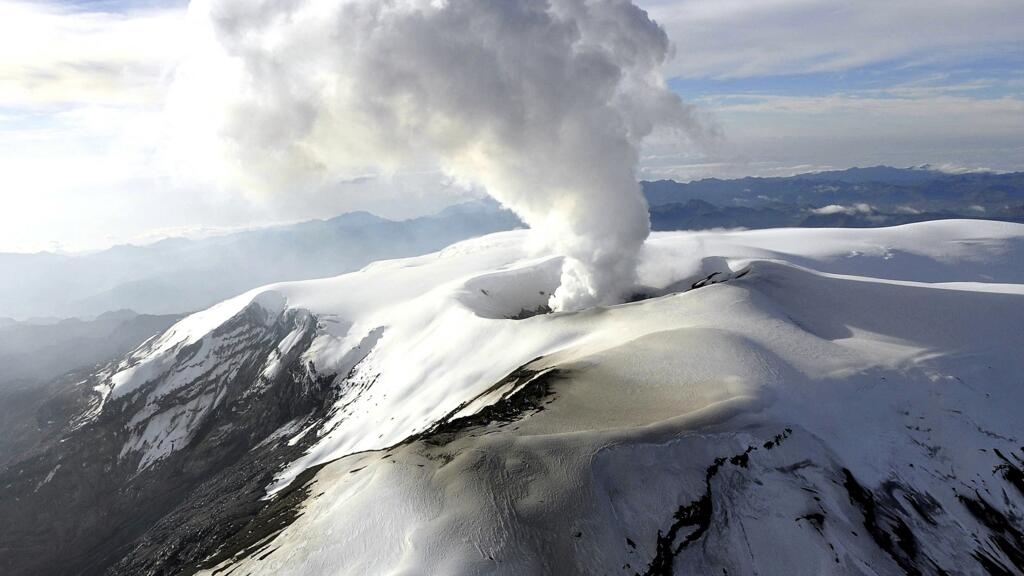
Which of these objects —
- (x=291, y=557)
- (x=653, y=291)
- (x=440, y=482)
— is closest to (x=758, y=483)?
(x=440, y=482)

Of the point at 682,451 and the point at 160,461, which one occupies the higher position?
the point at 682,451

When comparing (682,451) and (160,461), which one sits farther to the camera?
(160,461)

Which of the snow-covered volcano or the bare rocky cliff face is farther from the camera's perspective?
the bare rocky cliff face

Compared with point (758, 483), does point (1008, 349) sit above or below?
below

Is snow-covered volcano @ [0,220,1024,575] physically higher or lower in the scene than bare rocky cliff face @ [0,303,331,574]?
higher

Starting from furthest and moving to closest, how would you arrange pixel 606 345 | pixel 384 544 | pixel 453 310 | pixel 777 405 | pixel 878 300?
pixel 453 310 → pixel 878 300 → pixel 606 345 → pixel 777 405 → pixel 384 544

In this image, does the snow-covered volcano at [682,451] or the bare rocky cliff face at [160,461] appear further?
the bare rocky cliff face at [160,461]

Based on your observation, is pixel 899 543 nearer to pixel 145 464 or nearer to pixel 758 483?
pixel 758 483

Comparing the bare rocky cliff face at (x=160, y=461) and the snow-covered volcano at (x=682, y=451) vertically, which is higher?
the snow-covered volcano at (x=682, y=451)
